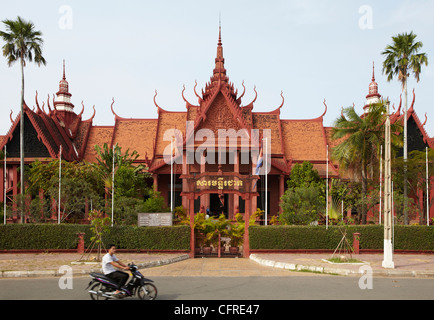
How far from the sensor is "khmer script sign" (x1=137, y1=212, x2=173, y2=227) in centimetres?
1962

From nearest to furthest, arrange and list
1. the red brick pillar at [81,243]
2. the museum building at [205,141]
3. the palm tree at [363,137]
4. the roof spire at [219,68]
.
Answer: the red brick pillar at [81,243] < the palm tree at [363,137] < the museum building at [205,141] < the roof spire at [219,68]

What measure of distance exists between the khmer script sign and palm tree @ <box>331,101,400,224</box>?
10.6 metres

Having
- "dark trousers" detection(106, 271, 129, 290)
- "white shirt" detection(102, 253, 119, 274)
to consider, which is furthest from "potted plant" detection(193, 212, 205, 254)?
"dark trousers" detection(106, 271, 129, 290)

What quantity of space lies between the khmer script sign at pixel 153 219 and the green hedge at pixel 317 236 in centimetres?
399

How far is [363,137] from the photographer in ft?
75.0

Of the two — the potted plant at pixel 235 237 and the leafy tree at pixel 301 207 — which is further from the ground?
the leafy tree at pixel 301 207

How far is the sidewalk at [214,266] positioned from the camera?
523 inches

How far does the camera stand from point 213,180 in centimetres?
1961

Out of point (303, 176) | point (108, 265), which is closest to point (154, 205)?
point (303, 176)

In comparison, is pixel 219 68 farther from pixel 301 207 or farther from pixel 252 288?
pixel 252 288

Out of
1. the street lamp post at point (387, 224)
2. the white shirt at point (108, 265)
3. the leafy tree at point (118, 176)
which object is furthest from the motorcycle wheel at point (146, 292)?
the leafy tree at point (118, 176)

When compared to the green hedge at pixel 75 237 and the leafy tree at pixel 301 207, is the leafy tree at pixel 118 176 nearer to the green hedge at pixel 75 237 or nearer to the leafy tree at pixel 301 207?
Answer: the green hedge at pixel 75 237

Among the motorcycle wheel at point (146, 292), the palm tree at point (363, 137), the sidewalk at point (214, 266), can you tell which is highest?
the palm tree at point (363, 137)

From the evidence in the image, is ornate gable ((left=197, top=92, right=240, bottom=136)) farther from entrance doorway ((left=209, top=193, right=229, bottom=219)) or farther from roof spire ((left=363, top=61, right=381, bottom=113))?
roof spire ((left=363, top=61, right=381, bottom=113))
